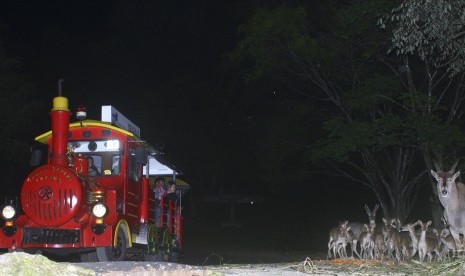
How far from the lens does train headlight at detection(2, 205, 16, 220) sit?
13672mm

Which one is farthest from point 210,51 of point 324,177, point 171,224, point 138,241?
point 138,241

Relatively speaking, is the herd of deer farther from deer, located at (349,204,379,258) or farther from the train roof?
the train roof

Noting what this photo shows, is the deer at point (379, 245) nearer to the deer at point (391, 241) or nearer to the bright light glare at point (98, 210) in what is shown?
the deer at point (391, 241)

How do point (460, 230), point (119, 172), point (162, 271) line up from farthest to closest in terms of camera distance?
1. point (119, 172)
2. point (460, 230)
3. point (162, 271)

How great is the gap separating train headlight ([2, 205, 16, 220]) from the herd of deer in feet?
26.9

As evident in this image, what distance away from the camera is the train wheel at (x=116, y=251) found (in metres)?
13.9

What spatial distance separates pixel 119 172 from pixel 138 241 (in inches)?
67.6

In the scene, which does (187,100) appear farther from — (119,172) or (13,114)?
(119,172)

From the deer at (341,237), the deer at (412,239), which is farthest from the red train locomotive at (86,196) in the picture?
the deer at (412,239)

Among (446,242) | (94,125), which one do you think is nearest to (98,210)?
(94,125)

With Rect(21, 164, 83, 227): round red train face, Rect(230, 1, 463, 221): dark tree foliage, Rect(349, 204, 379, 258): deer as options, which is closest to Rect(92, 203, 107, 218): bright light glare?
Rect(21, 164, 83, 227): round red train face

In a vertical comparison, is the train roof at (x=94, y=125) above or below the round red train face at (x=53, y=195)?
above

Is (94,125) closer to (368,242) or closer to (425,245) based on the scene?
(368,242)

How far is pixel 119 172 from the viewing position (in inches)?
593
